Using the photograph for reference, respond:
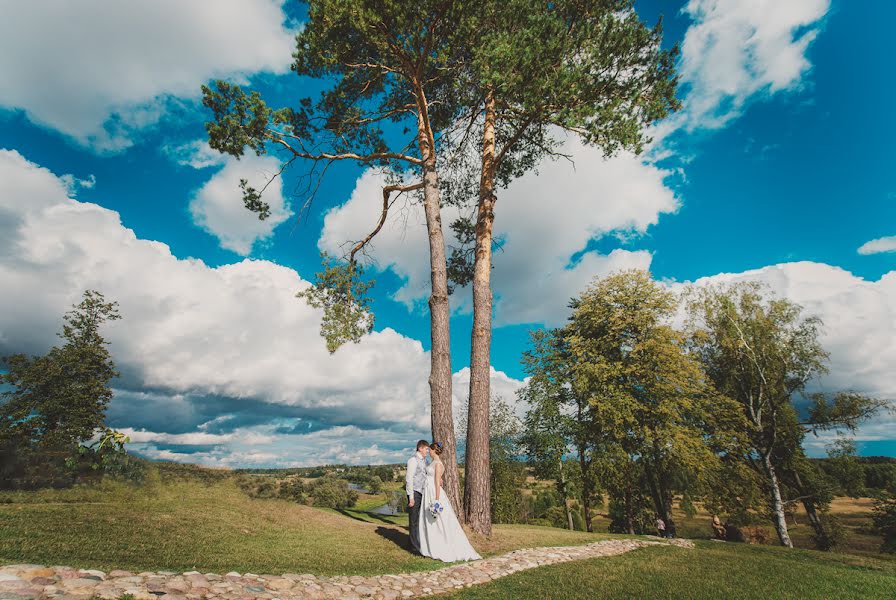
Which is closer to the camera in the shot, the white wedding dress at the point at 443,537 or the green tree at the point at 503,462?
the white wedding dress at the point at 443,537

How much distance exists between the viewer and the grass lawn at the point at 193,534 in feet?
16.2

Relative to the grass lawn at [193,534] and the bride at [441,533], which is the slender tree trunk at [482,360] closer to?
the grass lawn at [193,534]

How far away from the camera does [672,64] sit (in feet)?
33.3

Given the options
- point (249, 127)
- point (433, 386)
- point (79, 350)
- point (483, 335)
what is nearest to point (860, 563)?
point (483, 335)

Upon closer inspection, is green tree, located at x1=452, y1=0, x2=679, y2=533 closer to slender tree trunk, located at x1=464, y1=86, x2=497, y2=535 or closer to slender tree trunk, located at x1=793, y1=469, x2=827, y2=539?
slender tree trunk, located at x1=464, y1=86, x2=497, y2=535

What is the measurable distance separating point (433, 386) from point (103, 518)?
21.8 ft

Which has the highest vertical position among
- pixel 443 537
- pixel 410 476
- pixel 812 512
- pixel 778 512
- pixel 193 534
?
pixel 410 476

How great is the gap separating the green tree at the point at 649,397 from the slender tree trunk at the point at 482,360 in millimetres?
11313

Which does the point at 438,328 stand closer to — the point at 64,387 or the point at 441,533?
the point at 441,533

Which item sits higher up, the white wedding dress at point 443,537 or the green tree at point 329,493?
the white wedding dress at point 443,537

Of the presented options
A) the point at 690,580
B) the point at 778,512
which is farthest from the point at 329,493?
the point at 778,512

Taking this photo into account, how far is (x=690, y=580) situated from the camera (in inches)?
266

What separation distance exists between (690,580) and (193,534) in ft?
29.1

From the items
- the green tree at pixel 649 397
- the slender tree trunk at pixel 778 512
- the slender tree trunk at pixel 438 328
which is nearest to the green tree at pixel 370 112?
the slender tree trunk at pixel 438 328
